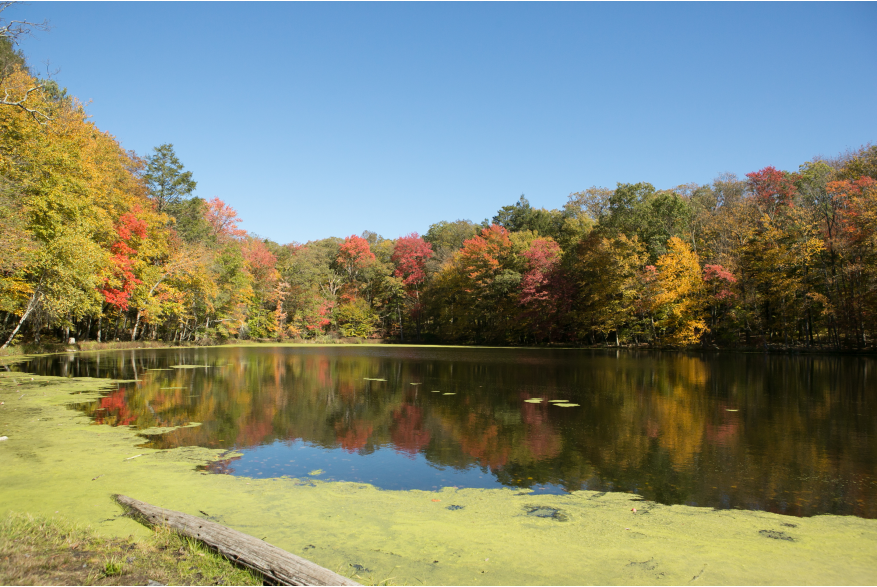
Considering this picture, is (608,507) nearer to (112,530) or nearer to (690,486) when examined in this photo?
(690,486)

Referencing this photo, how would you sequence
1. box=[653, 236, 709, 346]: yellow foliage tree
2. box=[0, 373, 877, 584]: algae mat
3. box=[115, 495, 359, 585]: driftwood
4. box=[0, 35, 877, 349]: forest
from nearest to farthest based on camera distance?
box=[115, 495, 359, 585]: driftwood, box=[0, 373, 877, 584]: algae mat, box=[0, 35, 877, 349]: forest, box=[653, 236, 709, 346]: yellow foliage tree

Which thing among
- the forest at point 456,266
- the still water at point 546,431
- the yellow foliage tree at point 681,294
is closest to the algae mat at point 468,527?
the still water at point 546,431

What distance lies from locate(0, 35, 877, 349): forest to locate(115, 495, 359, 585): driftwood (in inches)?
565

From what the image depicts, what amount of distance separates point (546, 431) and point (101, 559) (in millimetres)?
7022

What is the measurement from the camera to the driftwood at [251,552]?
300cm

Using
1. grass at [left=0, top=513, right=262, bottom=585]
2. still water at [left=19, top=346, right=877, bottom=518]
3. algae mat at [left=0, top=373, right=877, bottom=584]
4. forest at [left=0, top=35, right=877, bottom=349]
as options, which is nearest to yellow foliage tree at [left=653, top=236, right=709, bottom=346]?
forest at [left=0, top=35, right=877, bottom=349]

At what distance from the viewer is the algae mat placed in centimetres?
358

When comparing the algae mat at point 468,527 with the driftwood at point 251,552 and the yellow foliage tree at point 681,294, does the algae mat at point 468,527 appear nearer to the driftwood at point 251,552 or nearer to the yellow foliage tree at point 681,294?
the driftwood at point 251,552

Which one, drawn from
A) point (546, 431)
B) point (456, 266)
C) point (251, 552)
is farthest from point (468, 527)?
point (456, 266)

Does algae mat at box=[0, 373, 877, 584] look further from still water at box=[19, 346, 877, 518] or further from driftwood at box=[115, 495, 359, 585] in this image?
still water at box=[19, 346, 877, 518]

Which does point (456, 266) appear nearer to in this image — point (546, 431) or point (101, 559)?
point (546, 431)

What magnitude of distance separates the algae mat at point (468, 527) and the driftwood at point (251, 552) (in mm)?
283

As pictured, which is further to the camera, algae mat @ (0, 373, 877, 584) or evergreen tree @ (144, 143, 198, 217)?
evergreen tree @ (144, 143, 198, 217)

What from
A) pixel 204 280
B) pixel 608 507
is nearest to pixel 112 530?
pixel 608 507
